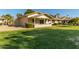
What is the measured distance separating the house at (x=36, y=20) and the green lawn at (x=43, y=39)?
0.24 feet

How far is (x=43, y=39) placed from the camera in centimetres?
154

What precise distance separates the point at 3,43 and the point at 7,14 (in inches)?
10.2

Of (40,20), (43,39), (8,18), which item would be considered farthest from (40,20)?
(8,18)

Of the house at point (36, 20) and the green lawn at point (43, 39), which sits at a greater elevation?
the house at point (36, 20)

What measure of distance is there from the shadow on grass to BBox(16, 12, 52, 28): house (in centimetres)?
9

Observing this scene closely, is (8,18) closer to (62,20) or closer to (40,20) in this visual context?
(40,20)

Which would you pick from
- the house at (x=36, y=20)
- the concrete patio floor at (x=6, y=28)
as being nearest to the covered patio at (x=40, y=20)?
the house at (x=36, y=20)

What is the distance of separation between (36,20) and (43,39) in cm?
19

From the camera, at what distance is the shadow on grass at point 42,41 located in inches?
59.9

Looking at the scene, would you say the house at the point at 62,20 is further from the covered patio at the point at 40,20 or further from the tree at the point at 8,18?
the tree at the point at 8,18

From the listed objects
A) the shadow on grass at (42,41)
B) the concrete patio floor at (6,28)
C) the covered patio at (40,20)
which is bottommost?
the shadow on grass at (42,41)

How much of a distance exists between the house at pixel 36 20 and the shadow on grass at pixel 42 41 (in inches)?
3.6

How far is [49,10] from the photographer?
1.54 meters

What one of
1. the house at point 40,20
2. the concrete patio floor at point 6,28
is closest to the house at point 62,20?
the house at point 40,20
